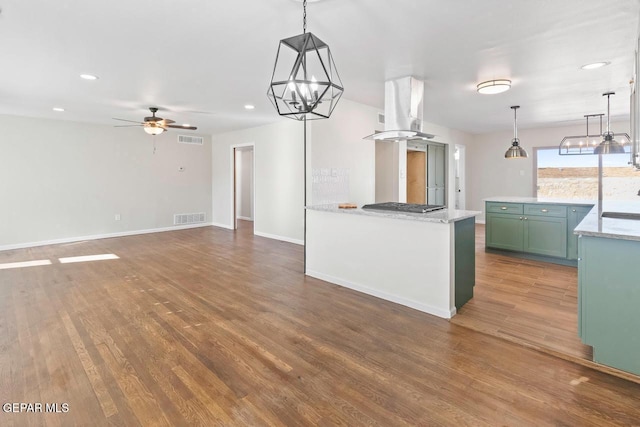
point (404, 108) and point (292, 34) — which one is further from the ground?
A: point (292, 34)

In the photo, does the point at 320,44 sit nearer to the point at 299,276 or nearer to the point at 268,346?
the point at 268,346

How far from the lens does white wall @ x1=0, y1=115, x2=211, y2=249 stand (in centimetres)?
588

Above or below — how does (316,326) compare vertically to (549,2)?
below

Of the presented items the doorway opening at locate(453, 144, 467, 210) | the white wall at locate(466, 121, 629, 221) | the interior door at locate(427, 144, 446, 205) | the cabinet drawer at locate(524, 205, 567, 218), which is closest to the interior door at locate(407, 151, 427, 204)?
the interior door at locate(427, 144, 446, 205)

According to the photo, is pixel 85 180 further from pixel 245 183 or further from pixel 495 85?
pixel 495 85

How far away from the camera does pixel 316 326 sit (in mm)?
2729

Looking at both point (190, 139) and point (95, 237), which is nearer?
point (95, 237)

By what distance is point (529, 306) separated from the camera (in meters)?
3.12

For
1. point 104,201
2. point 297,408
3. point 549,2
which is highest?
point 549,2

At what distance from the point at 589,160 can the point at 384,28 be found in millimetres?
7320

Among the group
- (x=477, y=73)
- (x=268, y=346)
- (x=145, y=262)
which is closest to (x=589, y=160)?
(x=477, y=73)

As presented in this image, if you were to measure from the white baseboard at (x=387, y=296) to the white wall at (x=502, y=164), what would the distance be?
644 cm

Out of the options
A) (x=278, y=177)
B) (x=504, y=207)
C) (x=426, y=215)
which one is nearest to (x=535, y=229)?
(x=504, y=207)

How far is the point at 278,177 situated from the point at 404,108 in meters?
3.47
